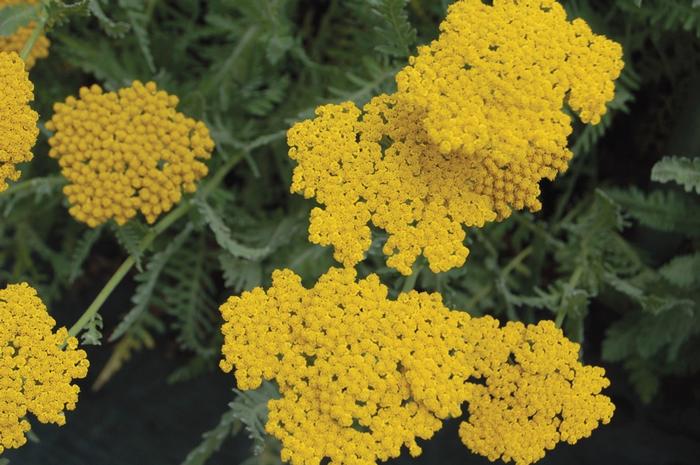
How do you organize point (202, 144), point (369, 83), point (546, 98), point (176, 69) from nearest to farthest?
point (546, 98) < point (202, 144) < point (369, 83) < point (176, 69)

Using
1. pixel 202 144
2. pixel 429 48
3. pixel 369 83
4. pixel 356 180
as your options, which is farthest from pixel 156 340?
pixel 429 48

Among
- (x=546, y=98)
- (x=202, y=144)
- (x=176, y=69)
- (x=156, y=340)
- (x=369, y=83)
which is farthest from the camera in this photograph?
(x=156, y=340)

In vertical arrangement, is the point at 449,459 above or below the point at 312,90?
below

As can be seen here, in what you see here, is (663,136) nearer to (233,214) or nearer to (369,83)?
(369,83)

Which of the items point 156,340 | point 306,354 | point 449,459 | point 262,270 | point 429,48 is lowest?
point 156,340

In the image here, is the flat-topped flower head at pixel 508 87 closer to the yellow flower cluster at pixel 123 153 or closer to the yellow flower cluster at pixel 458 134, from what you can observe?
the yellow flower cluster at pixel 458 134

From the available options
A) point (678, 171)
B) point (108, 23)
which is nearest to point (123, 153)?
point (108, 23)

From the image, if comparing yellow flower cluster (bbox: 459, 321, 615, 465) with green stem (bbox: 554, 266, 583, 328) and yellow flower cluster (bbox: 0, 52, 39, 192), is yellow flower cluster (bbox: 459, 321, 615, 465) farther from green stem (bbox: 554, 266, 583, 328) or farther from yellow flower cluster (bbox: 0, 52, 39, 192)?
yellow flower cluster (bbox: 0, 52, 39, 192)
